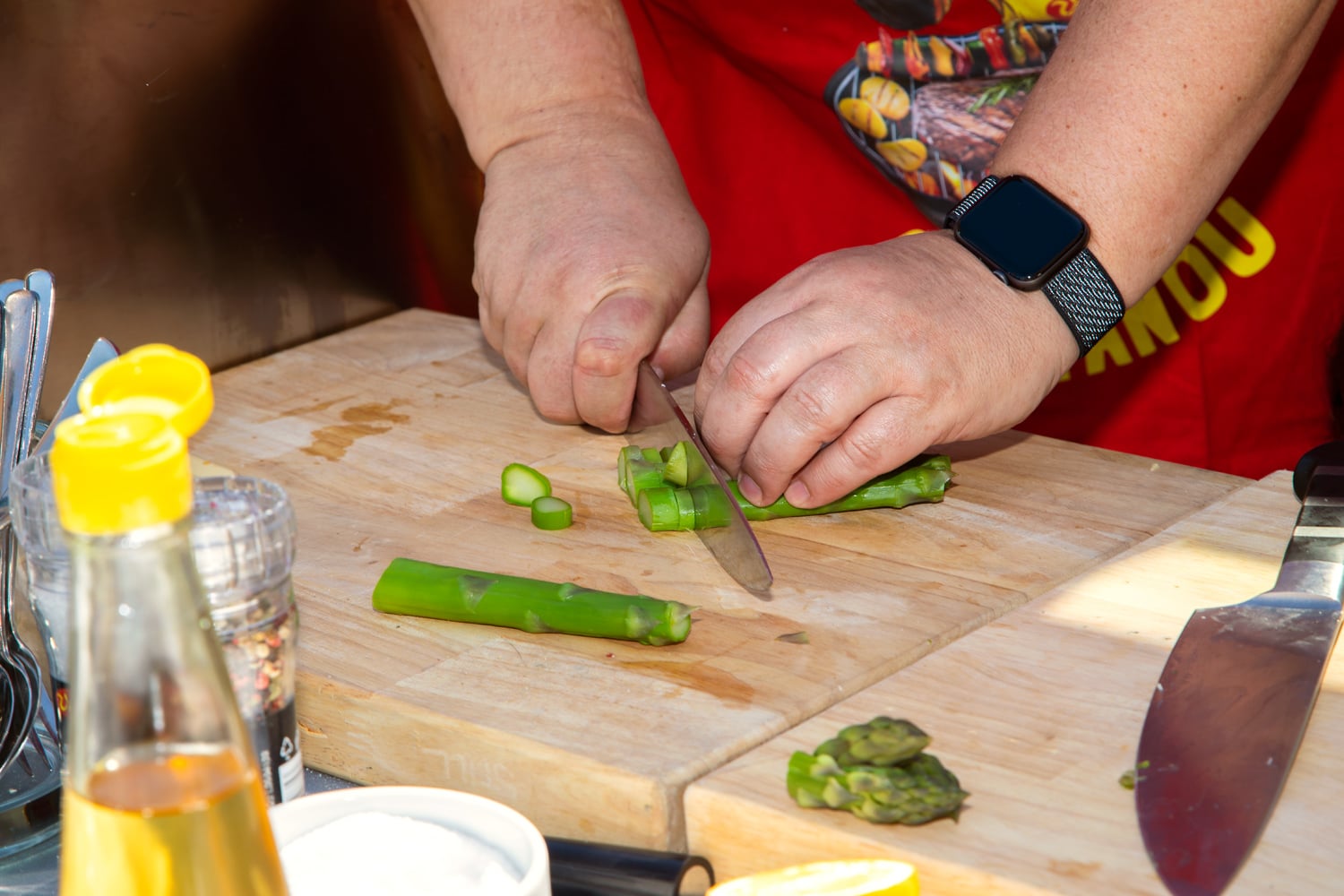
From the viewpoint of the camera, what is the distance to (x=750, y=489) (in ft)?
4.96

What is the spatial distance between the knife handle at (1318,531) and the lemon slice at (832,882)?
531 millimetres

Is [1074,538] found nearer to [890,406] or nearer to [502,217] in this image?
[890,406]

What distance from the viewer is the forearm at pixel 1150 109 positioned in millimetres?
1406

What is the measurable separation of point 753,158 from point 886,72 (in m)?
0.38

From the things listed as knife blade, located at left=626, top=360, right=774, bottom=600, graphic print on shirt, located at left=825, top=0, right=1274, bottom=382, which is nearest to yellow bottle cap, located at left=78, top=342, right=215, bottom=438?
knife blade, located at left=626, top=360, right=774, bottom=600

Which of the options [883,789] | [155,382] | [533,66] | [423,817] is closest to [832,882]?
[883,789]

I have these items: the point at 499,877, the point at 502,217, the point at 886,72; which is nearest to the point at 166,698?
the point at 499,877

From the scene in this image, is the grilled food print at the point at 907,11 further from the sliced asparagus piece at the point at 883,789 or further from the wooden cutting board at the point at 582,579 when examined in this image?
the sliced asparagus piece at the point at 883,789

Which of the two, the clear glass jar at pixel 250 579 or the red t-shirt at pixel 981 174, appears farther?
the red t-shirt at pixel 981 174

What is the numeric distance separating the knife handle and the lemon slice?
1.74ft

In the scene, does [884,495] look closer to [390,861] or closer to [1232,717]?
[1232,717]

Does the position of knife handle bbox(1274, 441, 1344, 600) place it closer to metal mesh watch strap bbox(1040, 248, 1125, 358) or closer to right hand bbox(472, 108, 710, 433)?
metal mesh watch strap bbox(1040, 248, 1125, 358)

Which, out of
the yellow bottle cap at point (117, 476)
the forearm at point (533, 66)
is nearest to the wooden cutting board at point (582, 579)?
the forearm at point (533, 66)

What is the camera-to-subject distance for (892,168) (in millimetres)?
2154
